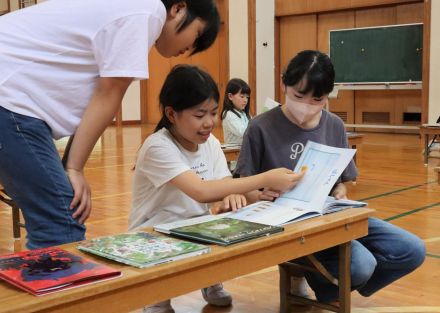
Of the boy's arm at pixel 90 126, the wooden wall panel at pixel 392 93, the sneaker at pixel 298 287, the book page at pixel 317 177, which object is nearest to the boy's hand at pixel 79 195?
the boy's arm at pixel 90 126

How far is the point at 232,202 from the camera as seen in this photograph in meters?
1.75

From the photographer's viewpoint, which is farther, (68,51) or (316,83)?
(316,83)

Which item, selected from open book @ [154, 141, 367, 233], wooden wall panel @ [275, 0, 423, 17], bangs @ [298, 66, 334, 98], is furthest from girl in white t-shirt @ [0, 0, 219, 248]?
wooden wall panel @ [275, 0, 423, 17]

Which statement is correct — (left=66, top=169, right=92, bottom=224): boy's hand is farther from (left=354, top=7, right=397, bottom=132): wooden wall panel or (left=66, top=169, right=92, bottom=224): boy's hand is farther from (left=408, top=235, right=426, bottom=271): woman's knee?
(left=354, top=7, right=397, bottom=132): wooden wall panel

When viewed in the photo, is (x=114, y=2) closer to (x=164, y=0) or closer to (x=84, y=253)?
(x=164, y=0)

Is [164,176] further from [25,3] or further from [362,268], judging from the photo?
[25,3]

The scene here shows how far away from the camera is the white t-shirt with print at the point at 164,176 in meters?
1.86

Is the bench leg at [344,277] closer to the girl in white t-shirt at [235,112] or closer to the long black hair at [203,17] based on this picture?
the long black hair at [203,17]

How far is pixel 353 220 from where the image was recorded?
1.68 meters

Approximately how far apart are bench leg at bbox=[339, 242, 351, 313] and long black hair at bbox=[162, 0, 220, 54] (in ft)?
2.41

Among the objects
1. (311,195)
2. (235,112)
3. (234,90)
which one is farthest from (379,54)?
(311,195)

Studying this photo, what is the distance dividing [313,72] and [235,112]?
3016 millimetres

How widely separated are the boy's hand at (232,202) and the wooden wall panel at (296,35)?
8609 mm

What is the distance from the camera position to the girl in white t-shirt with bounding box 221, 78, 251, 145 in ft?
16.0
